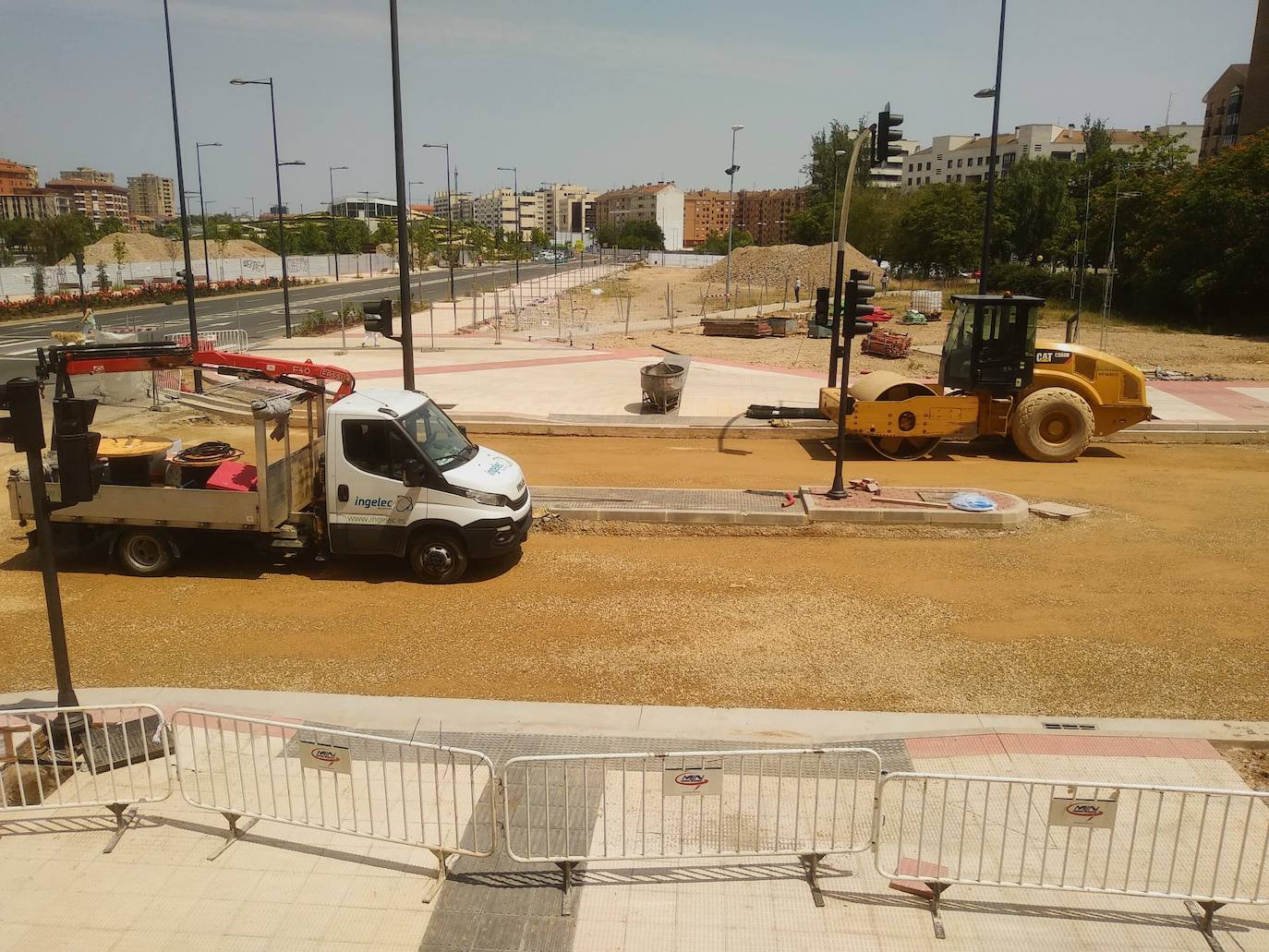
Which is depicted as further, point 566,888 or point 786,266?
point 786,266

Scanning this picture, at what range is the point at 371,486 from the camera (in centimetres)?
1045

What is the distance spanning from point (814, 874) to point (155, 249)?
98.3m

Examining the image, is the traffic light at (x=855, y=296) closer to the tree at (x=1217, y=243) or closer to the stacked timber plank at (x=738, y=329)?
the stacked timber plank at (x=738, y=329)

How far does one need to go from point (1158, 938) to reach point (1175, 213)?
45.1 metres

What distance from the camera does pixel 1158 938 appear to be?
517 cm

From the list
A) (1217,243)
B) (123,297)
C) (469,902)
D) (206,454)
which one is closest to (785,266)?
Result: (1217,243)

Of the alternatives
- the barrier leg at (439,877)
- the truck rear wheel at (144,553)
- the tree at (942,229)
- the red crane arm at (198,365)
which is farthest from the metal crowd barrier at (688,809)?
the tree at (942,229)

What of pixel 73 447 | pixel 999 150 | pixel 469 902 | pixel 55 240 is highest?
pixel 999 150

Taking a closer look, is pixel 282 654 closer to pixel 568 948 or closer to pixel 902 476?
pixel 568 948

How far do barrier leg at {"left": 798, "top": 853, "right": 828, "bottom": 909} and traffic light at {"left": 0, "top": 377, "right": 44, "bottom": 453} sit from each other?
5657mm

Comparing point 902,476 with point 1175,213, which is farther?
point 1175,213

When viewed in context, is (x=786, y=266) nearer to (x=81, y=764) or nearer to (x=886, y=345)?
(x=886, y=345)

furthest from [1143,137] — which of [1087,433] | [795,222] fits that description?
[1087,433]

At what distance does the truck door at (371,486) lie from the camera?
10.4 m
